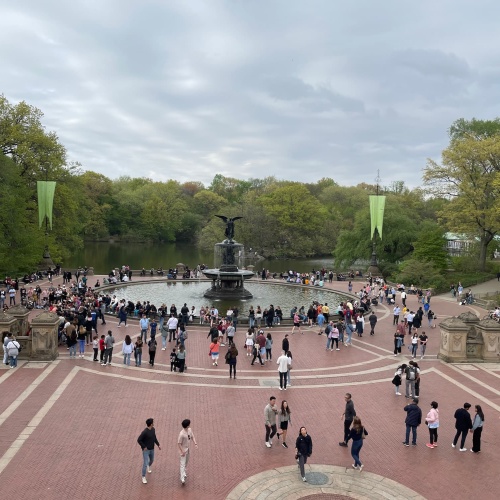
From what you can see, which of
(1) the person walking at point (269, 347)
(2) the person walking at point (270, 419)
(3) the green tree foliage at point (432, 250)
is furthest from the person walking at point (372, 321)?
(3) the green tree foliage at point (432, 250)

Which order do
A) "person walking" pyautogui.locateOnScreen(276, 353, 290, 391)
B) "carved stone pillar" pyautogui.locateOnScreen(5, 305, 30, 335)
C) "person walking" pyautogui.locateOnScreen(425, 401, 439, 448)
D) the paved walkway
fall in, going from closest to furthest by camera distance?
the paved walkway → "person walking" pyautogui.locateOnScreen(425, 401, 439, 448) → "person walking" pyautogui.locateOnScreen(276, 353, 290, 391) → "carved stone pillar" pyautogui.locateOnScreen(5, 305, 30, 335)

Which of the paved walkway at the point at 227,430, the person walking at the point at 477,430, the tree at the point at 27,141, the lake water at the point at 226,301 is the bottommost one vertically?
the paved walkway at the point at 227,430

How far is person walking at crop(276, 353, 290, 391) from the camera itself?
16984 mm

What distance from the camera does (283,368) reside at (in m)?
17.1

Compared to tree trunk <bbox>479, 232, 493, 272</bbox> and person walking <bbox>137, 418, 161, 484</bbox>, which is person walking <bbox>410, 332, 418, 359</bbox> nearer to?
person walking <bbox>137, 418, 161, 484</bbox>

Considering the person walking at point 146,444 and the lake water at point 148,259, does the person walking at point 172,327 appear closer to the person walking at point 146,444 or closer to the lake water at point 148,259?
the person walking at point 146,444

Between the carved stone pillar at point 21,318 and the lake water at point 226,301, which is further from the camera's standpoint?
the lake water at point 226,301

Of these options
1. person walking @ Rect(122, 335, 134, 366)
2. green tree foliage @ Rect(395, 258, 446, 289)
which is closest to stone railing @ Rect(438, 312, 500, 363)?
person walking @ Rect(122, 335, 134, 366)

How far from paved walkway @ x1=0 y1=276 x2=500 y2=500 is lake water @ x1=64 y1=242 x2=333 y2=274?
4921 cm

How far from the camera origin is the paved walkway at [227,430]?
35.4 ft

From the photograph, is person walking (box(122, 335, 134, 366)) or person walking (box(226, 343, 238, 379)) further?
person walking (box(122, 335, 134, 366))

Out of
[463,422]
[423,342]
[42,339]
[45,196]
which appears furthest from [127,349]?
[45,196]

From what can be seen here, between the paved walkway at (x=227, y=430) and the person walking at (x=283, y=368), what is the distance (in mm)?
453

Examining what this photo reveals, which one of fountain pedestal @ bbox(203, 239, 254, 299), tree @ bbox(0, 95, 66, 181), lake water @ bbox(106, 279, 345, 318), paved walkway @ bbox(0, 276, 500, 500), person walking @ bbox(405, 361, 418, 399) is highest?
tree @ bbox(0, 95, 66, 181)
